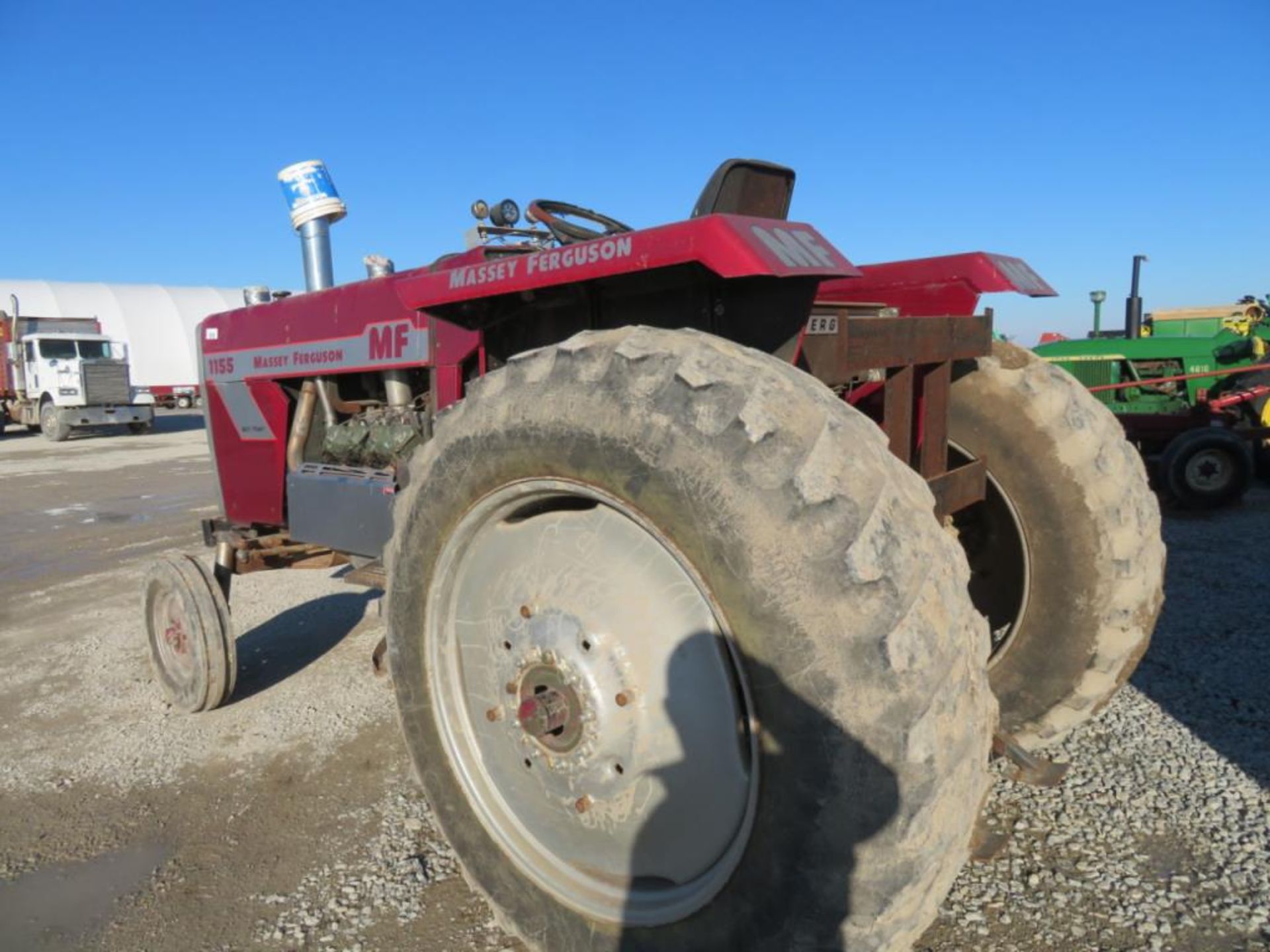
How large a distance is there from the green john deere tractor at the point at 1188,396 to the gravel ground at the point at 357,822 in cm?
362

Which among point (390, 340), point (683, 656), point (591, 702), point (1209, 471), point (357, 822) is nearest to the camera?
point (683, 656)

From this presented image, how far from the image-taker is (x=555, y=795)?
1.86 m

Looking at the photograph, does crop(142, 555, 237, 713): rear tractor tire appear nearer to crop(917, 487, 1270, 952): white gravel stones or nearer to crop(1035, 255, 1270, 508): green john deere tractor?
crop(917, 487, 1270, 952): white gravel stones

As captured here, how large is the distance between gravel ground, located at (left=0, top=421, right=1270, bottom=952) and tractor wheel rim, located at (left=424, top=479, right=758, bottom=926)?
0.58 metres

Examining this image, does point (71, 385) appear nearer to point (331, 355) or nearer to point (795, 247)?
point (331, 355)

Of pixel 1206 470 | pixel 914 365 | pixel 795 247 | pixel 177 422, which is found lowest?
pixel 177 422

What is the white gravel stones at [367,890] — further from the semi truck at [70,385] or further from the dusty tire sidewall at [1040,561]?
the semi truck at [70,385]

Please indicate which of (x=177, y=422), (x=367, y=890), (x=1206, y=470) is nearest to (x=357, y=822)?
(x=367, y=890)

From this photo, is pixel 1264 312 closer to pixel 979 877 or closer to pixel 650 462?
pixel 979 877

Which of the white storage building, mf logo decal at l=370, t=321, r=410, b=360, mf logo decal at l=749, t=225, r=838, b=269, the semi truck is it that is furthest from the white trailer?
mf logo decal at l=749, t=225, r=838, b=269

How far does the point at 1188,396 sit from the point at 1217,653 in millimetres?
6349

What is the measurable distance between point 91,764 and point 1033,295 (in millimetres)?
3855

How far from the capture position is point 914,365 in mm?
2197

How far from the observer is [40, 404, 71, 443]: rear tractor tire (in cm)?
2020
